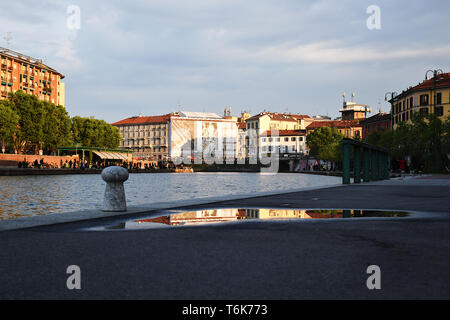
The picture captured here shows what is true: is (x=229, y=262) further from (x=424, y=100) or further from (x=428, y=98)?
(x=424, y=100)

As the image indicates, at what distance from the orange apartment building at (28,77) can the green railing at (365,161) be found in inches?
3092

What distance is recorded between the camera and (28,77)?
10744 cm

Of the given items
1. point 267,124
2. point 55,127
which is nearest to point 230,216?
point 55,127

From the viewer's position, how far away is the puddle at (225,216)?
9.61 meters

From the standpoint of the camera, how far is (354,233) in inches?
328

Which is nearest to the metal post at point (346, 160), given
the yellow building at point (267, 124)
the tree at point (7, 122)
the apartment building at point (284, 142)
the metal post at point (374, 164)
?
the metal post at point (374, 164)

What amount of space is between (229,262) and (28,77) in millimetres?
111442

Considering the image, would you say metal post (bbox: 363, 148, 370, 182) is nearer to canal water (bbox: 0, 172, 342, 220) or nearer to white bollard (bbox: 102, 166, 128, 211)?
canal water (bbox: 0, 172, 342, 220)

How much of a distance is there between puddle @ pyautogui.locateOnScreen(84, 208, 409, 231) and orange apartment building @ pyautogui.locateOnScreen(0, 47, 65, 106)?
3757 inches

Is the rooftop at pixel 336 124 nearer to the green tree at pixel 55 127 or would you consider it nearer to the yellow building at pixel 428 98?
the yellow building at pixel 428 98

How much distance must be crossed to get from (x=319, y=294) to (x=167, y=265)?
6.10 feet

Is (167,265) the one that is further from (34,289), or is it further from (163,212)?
(163,212)

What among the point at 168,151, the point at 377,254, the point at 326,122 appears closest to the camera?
the point at 377,254
